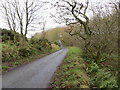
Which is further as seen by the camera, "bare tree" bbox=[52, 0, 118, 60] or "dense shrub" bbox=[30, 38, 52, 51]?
"dense shrub" bbox=[30, 38, 52, 51]

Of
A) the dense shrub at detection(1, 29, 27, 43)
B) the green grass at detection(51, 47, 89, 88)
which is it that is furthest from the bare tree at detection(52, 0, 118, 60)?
the dense shrub at detection(1, 29, 27, 43)

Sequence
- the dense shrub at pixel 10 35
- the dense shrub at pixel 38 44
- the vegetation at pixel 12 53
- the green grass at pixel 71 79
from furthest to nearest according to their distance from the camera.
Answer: the dense shrub at pixel 38 44 → the dense shrub at pixel 10 35 → the vegetation at pixel 12 53 → the green grass at pixel 71 79

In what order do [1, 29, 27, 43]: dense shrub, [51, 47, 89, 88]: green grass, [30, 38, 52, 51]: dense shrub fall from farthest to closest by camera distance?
[30, 38, 52, 51]: dense shrub → [1, 29, 27, 43]: dense shrub → [51, 47, 89, 88]: green grass

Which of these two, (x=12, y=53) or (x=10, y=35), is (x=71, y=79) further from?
(x=10, y=35)

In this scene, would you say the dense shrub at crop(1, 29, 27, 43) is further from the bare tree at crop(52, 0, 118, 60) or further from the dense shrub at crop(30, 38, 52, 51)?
the bare tree at crop(52, 0, 118, 60)

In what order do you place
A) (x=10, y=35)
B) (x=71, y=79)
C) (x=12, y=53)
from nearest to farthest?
1. (x=71, y=79)
2. (x=12, y=53)
3. (x=10, y=35)

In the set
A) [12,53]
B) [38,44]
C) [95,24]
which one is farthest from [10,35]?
[95,24]

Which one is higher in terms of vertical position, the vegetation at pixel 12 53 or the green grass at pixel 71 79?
the vegetation at pixel 12 53

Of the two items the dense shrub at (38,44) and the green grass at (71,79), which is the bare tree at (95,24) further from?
the dense shrub at (38,44)

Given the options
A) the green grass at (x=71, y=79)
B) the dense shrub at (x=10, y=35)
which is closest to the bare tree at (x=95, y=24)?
the green grass at (x=71, y=79)

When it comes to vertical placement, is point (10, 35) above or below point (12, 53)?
above

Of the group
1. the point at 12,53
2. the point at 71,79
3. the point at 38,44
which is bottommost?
the point at 71,79

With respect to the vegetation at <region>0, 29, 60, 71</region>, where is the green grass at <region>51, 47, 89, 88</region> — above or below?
below

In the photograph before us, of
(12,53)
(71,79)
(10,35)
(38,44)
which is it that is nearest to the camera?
(71,79)
